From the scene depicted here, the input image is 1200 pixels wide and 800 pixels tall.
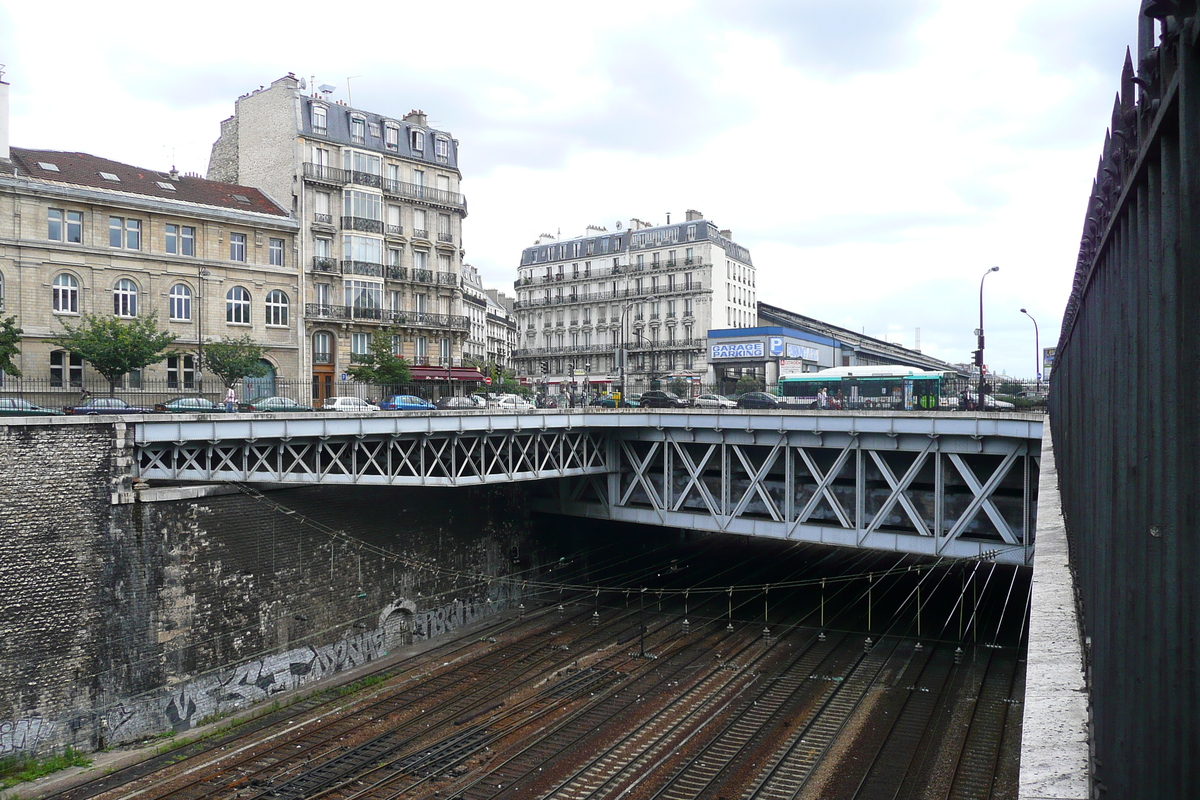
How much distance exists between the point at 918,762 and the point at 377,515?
1750cm

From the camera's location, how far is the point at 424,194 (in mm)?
48812

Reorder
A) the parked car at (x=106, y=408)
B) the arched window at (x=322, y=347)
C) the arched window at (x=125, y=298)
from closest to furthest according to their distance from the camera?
the parked car at (x=106, y=408) < the arched window at (x=125, y=298) < the arched window at (x=322, y=347)

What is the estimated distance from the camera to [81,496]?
20094 mm

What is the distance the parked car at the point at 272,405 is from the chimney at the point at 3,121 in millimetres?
19968

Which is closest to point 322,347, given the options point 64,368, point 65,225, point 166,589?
point 64,368

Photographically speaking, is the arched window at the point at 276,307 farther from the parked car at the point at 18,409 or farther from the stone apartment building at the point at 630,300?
the stone apartment building at the point at 630,300

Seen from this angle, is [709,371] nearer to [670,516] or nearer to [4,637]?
[670,516]

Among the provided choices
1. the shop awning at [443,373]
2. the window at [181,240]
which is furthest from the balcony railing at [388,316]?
the window at [181,240]

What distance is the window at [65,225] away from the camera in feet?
113

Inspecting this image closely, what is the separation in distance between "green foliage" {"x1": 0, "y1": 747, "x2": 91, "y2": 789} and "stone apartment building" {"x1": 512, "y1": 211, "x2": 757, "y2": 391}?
51256mm

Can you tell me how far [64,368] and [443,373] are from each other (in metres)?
19.1

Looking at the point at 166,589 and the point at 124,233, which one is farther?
the point at 124,233

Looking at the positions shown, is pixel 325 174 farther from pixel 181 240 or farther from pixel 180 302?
pixel 180 302

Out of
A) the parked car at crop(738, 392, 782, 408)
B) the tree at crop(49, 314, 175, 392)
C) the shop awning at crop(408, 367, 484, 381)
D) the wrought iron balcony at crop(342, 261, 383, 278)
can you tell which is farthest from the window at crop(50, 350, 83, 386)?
the parked car at crop(738, 392, 782, 408)
